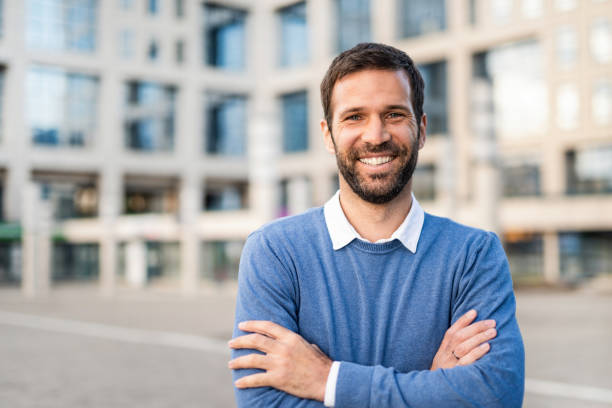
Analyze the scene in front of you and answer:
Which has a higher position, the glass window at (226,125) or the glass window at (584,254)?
the glass window at (226,125)

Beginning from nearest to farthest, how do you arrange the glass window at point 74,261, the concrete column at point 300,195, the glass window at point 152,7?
the concrete column at point 300,195 < the glass window at point 74,261 < the glass window at point 152,7

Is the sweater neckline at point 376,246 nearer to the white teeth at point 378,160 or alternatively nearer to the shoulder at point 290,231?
the shoulder at point 290,231


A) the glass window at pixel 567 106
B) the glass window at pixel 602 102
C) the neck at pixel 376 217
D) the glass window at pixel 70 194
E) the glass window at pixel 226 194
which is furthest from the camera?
the glass window at pixel 226 194

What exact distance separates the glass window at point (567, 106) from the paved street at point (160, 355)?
17.1m

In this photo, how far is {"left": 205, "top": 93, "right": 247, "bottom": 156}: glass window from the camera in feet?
194

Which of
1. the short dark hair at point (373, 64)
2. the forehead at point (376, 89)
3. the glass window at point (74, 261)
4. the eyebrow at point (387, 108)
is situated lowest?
the glass window at point (74, 261)

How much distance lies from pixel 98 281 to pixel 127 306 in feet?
73.9

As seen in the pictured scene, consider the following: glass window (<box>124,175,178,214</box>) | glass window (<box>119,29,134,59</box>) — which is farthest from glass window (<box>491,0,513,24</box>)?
glass window (<box>124,175,178,214</box>)

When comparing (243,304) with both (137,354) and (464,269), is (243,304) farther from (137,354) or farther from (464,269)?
(137,354)

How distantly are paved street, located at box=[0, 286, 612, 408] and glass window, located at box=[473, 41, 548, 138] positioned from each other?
60.6ft

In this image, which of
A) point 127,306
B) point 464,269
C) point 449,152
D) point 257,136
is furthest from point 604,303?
point 464,269

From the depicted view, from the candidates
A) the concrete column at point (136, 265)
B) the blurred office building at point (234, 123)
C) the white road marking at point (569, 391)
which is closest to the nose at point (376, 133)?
the white road marking at point (569, 391)

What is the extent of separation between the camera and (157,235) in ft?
135

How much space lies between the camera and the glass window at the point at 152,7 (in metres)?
59.1
